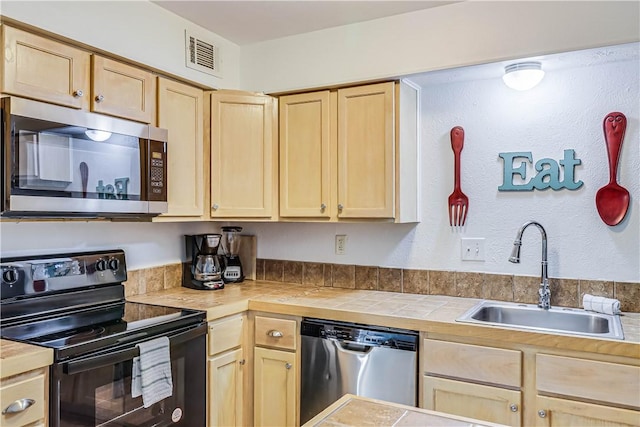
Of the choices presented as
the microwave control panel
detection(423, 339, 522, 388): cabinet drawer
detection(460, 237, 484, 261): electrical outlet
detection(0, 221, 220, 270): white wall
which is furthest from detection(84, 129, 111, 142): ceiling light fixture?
detection(460, 237, 484, 261): electrical outlet

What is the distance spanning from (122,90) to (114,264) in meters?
0.83

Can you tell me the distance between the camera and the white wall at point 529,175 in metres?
2.21

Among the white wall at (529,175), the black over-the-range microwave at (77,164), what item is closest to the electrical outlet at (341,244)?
the white wall at (529,175)

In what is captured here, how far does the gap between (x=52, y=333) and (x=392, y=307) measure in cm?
140

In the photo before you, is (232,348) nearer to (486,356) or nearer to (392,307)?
(392,307)

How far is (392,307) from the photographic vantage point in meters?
2.27

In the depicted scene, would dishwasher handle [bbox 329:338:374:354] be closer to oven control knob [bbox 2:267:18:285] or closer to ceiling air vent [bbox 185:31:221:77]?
oven control knob [bbox 2:267:18:285]

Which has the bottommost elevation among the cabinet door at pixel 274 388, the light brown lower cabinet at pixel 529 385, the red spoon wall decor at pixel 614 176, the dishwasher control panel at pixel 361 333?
the cabinet door at pixel 274 388

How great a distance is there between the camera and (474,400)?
1.95 meters

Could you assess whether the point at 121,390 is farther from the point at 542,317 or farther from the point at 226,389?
the point at 542,317

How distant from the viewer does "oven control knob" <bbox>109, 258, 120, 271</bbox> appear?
237 centimetres

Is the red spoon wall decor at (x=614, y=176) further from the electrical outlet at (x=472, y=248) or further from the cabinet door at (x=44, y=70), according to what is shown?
the cabinet door at (x=44, y=70)

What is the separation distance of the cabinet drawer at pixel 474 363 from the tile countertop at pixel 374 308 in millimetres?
53

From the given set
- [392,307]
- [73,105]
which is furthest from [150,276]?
[392,307]
